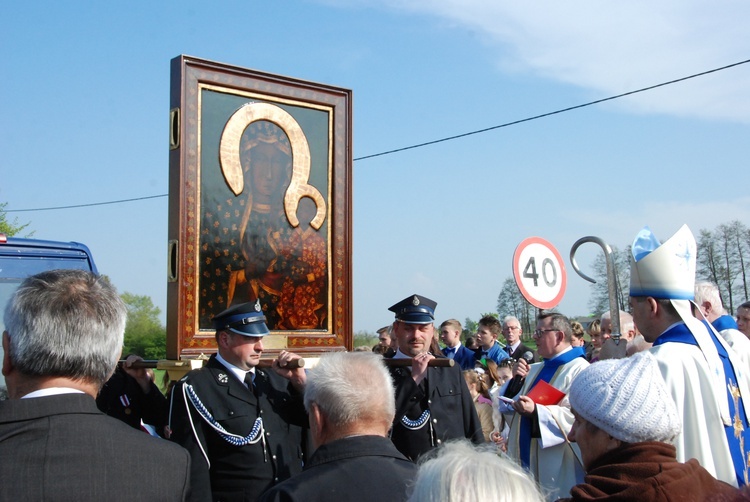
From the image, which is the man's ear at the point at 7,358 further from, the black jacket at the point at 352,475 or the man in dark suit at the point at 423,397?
the man in dark suit at the point at 423,397

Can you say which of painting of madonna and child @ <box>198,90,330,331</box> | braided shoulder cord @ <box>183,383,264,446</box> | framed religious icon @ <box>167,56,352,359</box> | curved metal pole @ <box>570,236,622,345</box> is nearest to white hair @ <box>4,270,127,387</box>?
braided shoulder cord @ <box>183,383,264,446</box>

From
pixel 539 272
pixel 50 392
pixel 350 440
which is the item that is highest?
pixel 539 272

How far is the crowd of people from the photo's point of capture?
6.43 ft

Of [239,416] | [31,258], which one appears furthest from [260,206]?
[31,258]

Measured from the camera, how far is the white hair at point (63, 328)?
2.01 meters

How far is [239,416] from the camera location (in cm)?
A: 403

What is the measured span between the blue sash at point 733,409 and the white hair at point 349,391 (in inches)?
72.9

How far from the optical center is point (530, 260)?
746 cm

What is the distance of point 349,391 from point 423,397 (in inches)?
88.6

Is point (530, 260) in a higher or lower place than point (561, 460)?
higher

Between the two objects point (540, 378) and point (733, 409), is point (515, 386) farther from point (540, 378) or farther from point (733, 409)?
point (733, 409)

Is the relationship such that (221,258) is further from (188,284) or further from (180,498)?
(180,498)

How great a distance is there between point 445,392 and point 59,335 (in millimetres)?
3222

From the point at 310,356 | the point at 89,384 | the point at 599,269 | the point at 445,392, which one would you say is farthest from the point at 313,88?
the point at 599,269
